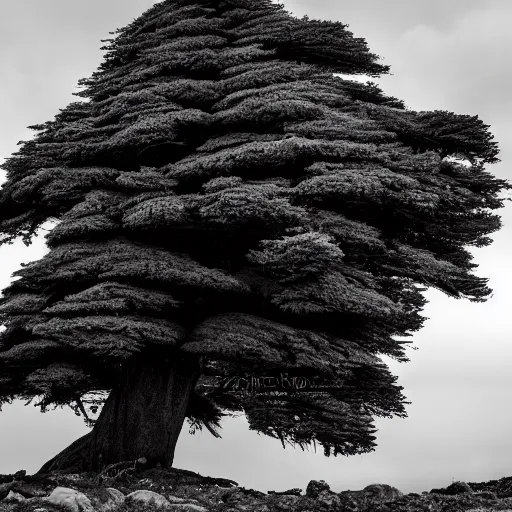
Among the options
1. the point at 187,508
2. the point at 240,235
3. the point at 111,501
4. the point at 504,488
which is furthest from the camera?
the point at 240,235

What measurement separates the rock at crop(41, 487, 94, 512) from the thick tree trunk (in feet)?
10.7

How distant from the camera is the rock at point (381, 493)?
1060cm

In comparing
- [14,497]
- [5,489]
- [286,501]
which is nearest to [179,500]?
[286,501]

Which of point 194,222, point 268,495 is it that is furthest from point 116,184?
point 268,495

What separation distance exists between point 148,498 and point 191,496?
1203 millimetres

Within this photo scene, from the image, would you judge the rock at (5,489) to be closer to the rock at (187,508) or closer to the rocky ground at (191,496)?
the rocky ground at (191,496)

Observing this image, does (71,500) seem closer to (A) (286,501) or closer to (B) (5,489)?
(B) (5,489)

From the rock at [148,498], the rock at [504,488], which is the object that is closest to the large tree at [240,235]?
the rock at [148,498]

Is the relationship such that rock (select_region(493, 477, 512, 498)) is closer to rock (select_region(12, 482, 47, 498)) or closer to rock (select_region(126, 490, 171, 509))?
rock (select_region(126, 490, 171, 509))

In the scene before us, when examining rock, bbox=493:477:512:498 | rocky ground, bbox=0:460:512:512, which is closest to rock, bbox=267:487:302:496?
rocky ground, bbox=0:460:512:512

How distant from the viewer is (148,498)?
10180mm

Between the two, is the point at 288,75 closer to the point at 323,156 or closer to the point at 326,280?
the point at 323,156

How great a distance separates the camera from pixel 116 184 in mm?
13742

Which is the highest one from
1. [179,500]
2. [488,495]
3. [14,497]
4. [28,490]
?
[28,490]
